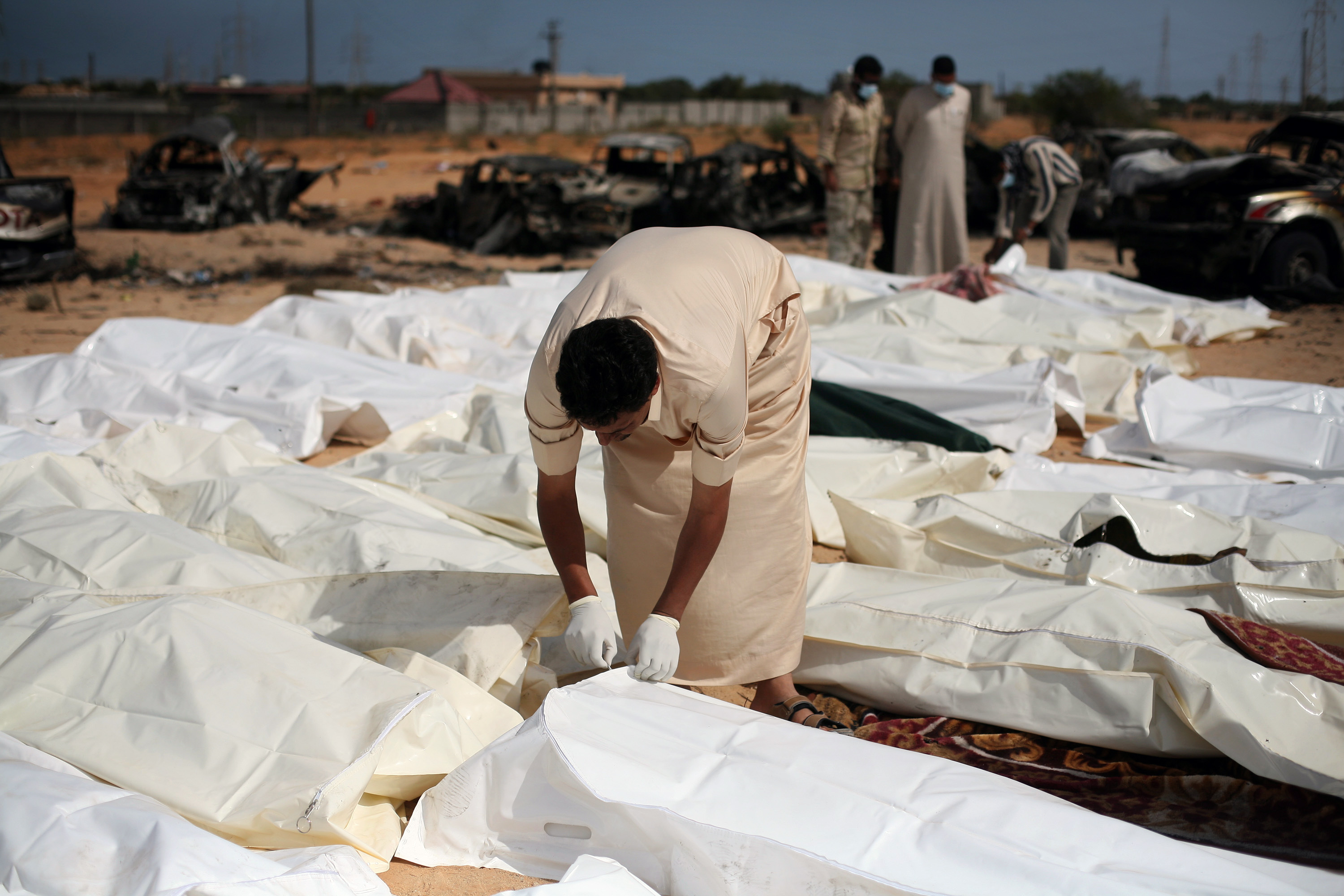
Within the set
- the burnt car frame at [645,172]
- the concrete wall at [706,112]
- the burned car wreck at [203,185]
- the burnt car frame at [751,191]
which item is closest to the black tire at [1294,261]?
the burnt car frame at [751,191]

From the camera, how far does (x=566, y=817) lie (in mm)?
1698

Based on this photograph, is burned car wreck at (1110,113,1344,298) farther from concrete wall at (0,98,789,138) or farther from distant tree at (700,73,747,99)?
distant tree at (700,73,747,99)

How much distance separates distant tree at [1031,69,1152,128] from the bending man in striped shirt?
22.2 meters

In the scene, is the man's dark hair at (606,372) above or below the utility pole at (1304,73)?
below

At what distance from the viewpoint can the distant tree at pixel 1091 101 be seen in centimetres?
2800

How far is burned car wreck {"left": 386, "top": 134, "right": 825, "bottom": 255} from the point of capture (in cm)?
1067

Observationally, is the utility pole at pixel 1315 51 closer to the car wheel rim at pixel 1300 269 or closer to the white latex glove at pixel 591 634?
the car wheel rim at pixel 1300 269

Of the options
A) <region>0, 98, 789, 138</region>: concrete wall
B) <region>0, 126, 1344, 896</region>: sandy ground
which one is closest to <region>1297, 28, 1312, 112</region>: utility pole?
<region>0, 126, 1344, 896</region>: sandy ground

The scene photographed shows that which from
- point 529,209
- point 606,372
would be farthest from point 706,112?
point 606,372

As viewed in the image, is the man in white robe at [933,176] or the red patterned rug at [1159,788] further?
the man in white robe at [933,176]

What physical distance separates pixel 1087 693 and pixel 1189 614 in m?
0.39

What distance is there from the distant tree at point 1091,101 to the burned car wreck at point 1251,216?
21.4 meters

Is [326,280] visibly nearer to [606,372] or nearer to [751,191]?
[751,191]

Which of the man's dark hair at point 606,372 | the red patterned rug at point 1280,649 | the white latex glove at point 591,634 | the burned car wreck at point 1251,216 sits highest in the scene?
the burned car wreck at point 1251,216
